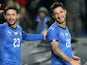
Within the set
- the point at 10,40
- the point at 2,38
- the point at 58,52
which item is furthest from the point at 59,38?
the point at 2,38

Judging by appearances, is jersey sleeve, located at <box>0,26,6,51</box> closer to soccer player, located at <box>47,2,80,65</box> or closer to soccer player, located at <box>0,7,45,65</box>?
soccer player, located at <box>0,7,45,65</box>

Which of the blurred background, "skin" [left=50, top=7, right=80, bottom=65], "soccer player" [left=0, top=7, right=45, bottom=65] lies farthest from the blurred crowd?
"skin" [left=50, top=7, right=80, bottom=65]

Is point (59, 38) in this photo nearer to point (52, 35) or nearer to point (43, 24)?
point (52, 35)

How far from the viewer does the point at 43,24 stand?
45.8 ft

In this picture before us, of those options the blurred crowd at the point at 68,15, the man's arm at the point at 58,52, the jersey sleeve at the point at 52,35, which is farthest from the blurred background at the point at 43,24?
the man's arm at the point at 58,52

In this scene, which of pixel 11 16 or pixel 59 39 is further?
Result: pixel 11 16

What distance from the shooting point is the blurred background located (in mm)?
9031

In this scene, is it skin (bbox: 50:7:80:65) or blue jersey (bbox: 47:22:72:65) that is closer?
skin (bbox: 50:7:80:65)

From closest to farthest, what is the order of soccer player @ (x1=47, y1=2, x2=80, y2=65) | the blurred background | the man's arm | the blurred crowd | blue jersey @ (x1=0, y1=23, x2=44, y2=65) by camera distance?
the man's arm, soccer player @ (x1=47, y1=2, x2=80, y2=65), blue jersey @ (x1=0, y1=23, x2=44, y2=65), the blurred background, the blurred crowd

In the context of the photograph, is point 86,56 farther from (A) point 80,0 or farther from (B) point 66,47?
(A) point 80,0

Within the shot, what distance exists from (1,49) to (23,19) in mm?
7322

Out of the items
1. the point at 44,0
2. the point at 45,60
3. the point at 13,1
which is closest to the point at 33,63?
the point at 45,60

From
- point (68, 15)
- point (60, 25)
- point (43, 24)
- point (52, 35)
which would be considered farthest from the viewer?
point (68, 15)

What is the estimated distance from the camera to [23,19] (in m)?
14.2
